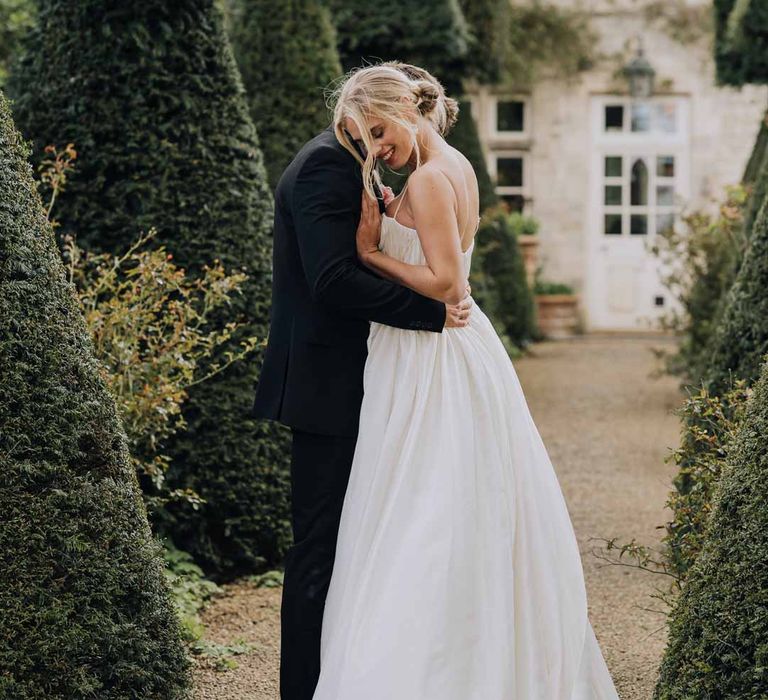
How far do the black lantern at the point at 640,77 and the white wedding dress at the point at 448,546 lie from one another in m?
12.7

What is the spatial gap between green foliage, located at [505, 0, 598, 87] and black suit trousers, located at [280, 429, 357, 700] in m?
14.4

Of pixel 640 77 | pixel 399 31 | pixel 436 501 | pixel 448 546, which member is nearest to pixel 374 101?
pixel 436 501

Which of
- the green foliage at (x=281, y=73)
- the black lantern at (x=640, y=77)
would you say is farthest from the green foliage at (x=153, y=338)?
the black lantern at (x=640, y=77)

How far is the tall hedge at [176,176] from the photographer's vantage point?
4.77 m

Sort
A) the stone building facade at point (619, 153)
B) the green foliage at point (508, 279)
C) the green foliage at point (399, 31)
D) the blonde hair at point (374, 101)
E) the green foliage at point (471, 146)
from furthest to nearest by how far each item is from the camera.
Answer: the stone building facade at point (619, 153), the green foliage at point (508, 279), the green foliage at point (471, 146), the green foliage at point (399, 31), the blonde hair at point (374, 101)

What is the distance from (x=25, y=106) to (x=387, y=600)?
285 cm

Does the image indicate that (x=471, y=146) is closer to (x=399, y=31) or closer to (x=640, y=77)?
(x=399, y=31)

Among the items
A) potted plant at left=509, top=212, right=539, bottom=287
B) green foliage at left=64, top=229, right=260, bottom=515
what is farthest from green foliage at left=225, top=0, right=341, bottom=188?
potted plant at left=509, top=212, right=539, bottom=287

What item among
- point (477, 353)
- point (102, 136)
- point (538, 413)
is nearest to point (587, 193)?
point (538, 413)

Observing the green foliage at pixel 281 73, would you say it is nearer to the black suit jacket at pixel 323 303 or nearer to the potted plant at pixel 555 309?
the black suit jacket at pixel 323 303

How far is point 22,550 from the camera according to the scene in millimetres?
2746

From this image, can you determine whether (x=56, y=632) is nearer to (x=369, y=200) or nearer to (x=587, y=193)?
(x=369, y=200)

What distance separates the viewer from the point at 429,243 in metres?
3.00

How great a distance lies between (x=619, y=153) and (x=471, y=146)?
14.6 feet
